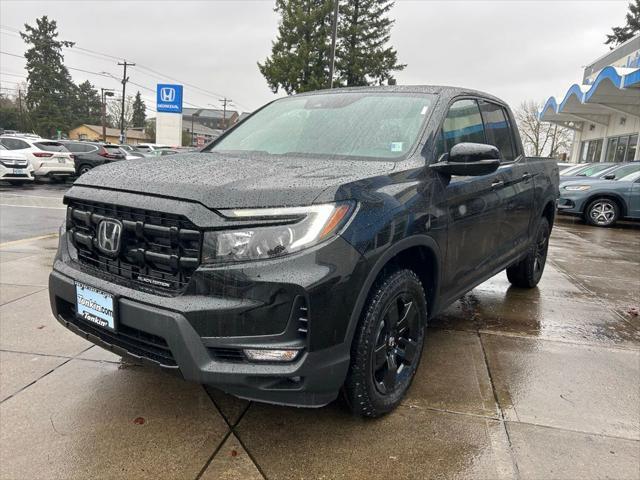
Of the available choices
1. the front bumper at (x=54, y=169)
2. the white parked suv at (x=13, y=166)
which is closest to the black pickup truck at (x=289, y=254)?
the white parked suv at (x=13, y=166)

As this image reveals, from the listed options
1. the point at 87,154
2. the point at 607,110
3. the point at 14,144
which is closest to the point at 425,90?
the point at 14,144

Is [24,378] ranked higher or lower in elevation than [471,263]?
lower

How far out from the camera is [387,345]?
8.44 feet

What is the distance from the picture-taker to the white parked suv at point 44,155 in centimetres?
1689

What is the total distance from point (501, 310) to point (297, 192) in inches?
126

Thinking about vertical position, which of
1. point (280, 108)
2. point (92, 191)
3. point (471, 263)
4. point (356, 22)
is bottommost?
point (471, 263)

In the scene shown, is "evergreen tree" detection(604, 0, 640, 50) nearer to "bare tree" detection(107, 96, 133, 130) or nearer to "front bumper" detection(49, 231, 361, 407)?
"front bumper" detection(49, 231, 361, 407)

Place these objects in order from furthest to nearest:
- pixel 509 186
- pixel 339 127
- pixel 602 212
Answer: pixel 602 212 → pixel 509 186 → pixel 339 127

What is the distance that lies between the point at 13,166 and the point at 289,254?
56.3 feet

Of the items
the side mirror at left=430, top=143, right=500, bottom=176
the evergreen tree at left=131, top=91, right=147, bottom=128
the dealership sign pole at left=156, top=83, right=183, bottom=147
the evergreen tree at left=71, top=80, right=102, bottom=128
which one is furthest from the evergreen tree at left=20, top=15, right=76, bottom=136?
the side mirror at left=430, top=143, right=500, bottom=176

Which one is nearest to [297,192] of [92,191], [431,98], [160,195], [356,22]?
[160,195]

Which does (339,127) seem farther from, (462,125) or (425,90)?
(462,125)

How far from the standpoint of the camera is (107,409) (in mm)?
2701

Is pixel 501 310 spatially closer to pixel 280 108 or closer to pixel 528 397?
pixel 528 397
